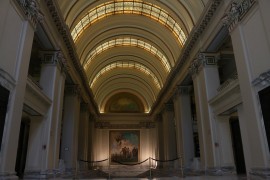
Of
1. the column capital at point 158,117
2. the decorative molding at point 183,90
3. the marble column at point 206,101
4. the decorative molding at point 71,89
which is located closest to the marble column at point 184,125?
Answer: the decorative molding at point 183,90

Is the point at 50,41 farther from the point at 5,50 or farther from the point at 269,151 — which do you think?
the point at 269,151

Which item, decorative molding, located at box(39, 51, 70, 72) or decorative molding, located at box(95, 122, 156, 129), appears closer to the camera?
decorative molding, located at box(39, 51, 70, 72)

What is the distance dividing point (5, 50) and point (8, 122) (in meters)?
2.06

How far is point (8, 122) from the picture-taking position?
282 inches

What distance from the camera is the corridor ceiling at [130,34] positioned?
1489cm

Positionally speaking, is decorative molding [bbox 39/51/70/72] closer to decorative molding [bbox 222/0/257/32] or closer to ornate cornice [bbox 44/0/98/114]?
ornate cornice [bbox 44/0/98/114]

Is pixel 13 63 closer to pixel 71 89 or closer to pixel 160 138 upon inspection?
pixel 71 89

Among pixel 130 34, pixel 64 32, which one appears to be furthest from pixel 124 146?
pixel 64 32

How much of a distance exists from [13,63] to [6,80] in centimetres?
83

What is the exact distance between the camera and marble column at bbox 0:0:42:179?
22.5ft

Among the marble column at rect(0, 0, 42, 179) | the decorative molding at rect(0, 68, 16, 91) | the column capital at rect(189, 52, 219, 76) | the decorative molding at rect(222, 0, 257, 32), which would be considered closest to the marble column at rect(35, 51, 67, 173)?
the marble column at rect(0, 0, 42, 179)

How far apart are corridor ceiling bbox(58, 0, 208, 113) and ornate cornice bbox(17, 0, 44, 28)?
3467 mm

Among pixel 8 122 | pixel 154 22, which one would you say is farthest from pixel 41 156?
pixel 154 22

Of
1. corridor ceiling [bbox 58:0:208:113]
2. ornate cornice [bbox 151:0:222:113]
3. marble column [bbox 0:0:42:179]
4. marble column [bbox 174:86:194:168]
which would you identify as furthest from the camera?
marble column [bbox 174:86:194:168]
